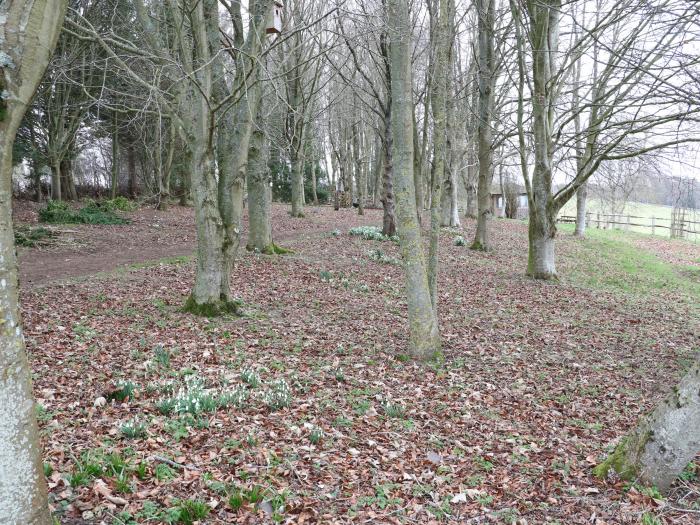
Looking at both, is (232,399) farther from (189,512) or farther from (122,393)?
(189,512)

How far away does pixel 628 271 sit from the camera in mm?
16484

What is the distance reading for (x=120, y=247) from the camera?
46.2 feet

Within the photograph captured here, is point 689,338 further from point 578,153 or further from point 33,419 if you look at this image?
point 33,419

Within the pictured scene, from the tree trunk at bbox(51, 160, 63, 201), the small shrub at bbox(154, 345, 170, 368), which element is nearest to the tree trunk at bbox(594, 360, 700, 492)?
the small shrub at bbox(154, 345, 170, 368)

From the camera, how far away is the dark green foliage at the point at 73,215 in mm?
16391

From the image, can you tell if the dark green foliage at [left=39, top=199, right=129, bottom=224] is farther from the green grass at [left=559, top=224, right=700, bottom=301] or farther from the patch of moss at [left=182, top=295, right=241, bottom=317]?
the green grass at [left=559, top=224, right=700, bottom=301]

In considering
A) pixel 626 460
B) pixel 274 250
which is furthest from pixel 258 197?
pixel 626 460

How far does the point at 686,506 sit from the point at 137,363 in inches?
220

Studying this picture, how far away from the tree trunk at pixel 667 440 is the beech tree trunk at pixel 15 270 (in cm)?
408

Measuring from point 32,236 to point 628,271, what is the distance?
1877cm

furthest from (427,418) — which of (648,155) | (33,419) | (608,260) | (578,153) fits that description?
(608,260)

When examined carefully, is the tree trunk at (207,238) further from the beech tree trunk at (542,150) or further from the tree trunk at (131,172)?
the tree trunk at (131,172)

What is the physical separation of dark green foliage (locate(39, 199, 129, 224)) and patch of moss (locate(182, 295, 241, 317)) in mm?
11366

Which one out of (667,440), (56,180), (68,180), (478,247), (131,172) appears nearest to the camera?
(667,440)
